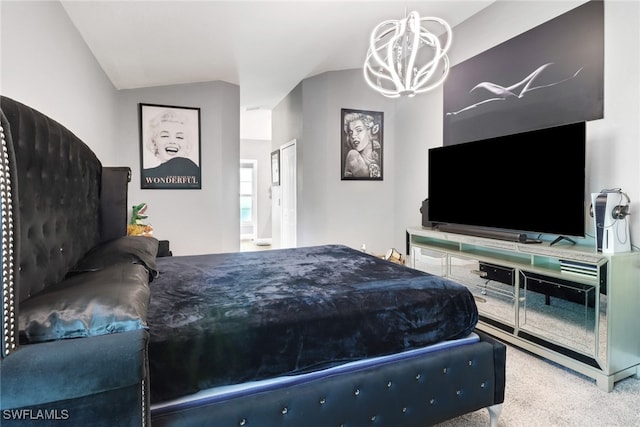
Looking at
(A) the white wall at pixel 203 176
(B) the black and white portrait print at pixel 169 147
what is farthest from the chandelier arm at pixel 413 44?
(B) the black and white portrait print at pixel 169 147

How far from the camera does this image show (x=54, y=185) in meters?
1.57

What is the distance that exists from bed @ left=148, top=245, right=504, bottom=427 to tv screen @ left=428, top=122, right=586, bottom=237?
136cm

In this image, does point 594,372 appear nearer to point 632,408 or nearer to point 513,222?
point 632,408

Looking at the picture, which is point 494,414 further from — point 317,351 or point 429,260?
point 429,260

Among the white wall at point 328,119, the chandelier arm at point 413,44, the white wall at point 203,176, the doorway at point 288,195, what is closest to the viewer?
the white wall at point 328,119

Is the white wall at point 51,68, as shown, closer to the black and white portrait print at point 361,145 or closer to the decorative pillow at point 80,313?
the decorative pillow at point 80,313

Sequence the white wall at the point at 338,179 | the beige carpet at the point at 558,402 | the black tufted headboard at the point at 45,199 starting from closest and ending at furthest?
the black tufted headboard at the point at 45,199, the beige carpet at the point at 558,402, the white wall at the point at 338,179

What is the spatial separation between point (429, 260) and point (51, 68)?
3.50m

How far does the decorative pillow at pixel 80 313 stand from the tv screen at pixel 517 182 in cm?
278

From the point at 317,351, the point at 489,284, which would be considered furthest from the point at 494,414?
the point at 489,284

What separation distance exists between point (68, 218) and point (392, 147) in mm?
4393

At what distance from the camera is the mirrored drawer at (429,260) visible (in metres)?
3.42

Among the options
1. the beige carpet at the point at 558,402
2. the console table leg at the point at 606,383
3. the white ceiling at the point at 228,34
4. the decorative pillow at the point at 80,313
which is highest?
the white ceiling at the point at 228,34

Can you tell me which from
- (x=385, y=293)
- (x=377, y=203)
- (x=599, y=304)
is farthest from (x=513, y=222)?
(x=377, y=203)
